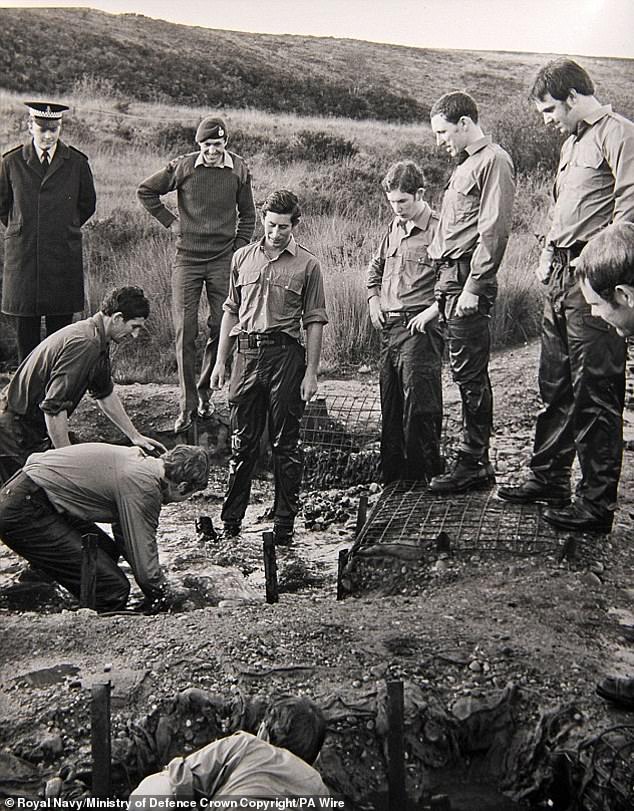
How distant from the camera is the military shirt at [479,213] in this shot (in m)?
3.76

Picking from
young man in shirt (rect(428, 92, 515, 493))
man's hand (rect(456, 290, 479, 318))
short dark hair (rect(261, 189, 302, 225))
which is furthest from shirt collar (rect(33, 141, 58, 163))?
man's hand (rect(456, 290, 479, 318))

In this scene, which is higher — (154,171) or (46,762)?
(154,171)

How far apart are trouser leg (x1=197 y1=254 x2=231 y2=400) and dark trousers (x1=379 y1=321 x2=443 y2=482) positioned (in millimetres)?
661

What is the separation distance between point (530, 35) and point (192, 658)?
249cm

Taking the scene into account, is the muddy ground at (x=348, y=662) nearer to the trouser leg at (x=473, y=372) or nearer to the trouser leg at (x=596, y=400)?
the trouser leg at (x=596, y=400)

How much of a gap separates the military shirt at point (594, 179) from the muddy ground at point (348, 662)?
35.9 inches

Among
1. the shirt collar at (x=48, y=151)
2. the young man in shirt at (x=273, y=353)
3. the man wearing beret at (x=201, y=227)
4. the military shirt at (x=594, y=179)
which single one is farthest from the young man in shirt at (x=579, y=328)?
the shirt collar at (x=48, y=151)

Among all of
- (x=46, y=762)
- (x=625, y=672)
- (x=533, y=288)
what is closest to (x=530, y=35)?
(x=533, y=288)

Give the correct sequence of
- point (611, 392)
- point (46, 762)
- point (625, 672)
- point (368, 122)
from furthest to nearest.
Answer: point (368, 122) < point (611, 392) < point (625, 672) < point (46, 762)

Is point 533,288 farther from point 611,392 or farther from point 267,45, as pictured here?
point 267,45

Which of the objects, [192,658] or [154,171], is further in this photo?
[154,171]

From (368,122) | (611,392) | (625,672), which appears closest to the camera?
(625,672)

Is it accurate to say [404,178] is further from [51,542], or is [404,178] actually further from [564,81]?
[51,542]

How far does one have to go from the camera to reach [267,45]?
3.73 metres
